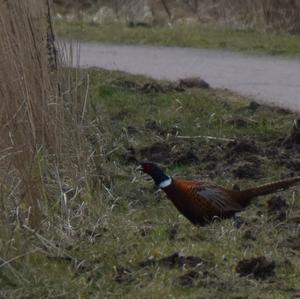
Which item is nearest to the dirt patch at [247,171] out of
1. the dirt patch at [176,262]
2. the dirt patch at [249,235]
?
the dirt patch at [249,235]

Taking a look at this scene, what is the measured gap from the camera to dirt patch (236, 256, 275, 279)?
6.92 m

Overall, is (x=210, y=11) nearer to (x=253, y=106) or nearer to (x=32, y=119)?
(x=253, y=106)

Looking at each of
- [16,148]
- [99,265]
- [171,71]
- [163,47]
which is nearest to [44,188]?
[16,148]

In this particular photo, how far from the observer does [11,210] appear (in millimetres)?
7219

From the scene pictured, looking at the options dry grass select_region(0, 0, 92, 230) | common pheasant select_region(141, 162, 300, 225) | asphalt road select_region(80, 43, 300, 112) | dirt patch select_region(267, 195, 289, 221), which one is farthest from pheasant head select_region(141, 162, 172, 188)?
asphalt road select_region(80, 43, 300, 112)

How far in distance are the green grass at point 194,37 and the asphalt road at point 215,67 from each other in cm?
32

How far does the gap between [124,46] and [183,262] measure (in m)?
11.2

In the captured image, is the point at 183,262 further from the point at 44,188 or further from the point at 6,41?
the point at 6,41

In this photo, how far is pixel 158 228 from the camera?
26.2 feet

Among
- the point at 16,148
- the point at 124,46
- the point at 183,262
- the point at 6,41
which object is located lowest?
the point at 124,46

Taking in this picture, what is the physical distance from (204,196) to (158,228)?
0.34m

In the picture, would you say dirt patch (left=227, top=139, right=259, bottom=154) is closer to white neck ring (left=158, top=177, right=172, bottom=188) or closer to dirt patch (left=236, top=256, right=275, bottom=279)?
white neck ring (left=158, top=177, right=172, bottom=188)

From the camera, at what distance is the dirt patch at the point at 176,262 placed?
23.3ft

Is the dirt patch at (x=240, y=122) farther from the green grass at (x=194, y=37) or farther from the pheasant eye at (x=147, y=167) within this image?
the green grass at (x=194, y=37)
